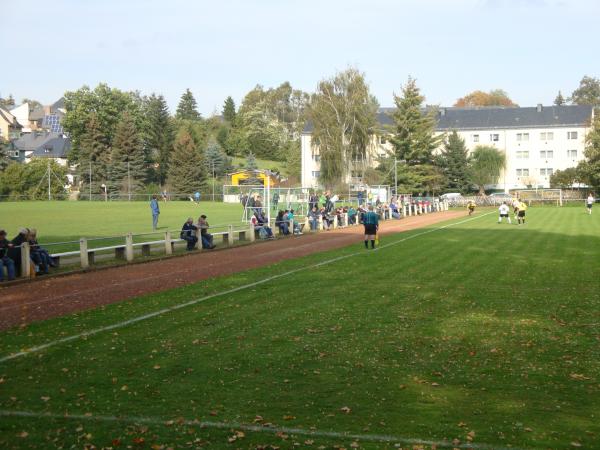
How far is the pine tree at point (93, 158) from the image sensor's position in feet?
286

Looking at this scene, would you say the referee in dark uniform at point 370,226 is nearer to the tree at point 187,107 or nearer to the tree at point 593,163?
the tree at point 593,163

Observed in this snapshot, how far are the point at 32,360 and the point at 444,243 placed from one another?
19912 millimetres

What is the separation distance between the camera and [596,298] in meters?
13.7

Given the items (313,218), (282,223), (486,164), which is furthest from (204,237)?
(486,164)

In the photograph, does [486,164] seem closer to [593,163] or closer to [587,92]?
[593,163]

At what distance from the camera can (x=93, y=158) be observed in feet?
292

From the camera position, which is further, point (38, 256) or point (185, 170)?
point (185, 170)

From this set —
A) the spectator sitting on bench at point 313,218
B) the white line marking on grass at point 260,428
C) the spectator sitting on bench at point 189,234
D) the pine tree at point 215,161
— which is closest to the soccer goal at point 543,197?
the spectator sitting on bench at point 313,218

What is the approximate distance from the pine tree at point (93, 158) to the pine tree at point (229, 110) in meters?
60.2

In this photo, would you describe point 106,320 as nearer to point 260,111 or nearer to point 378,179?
point 378,179

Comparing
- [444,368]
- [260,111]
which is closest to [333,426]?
[444,368]

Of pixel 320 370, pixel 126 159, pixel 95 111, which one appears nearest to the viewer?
pixel 320 370

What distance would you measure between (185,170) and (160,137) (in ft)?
44.0

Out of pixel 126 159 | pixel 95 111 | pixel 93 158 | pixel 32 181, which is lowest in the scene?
pixel 32 181
